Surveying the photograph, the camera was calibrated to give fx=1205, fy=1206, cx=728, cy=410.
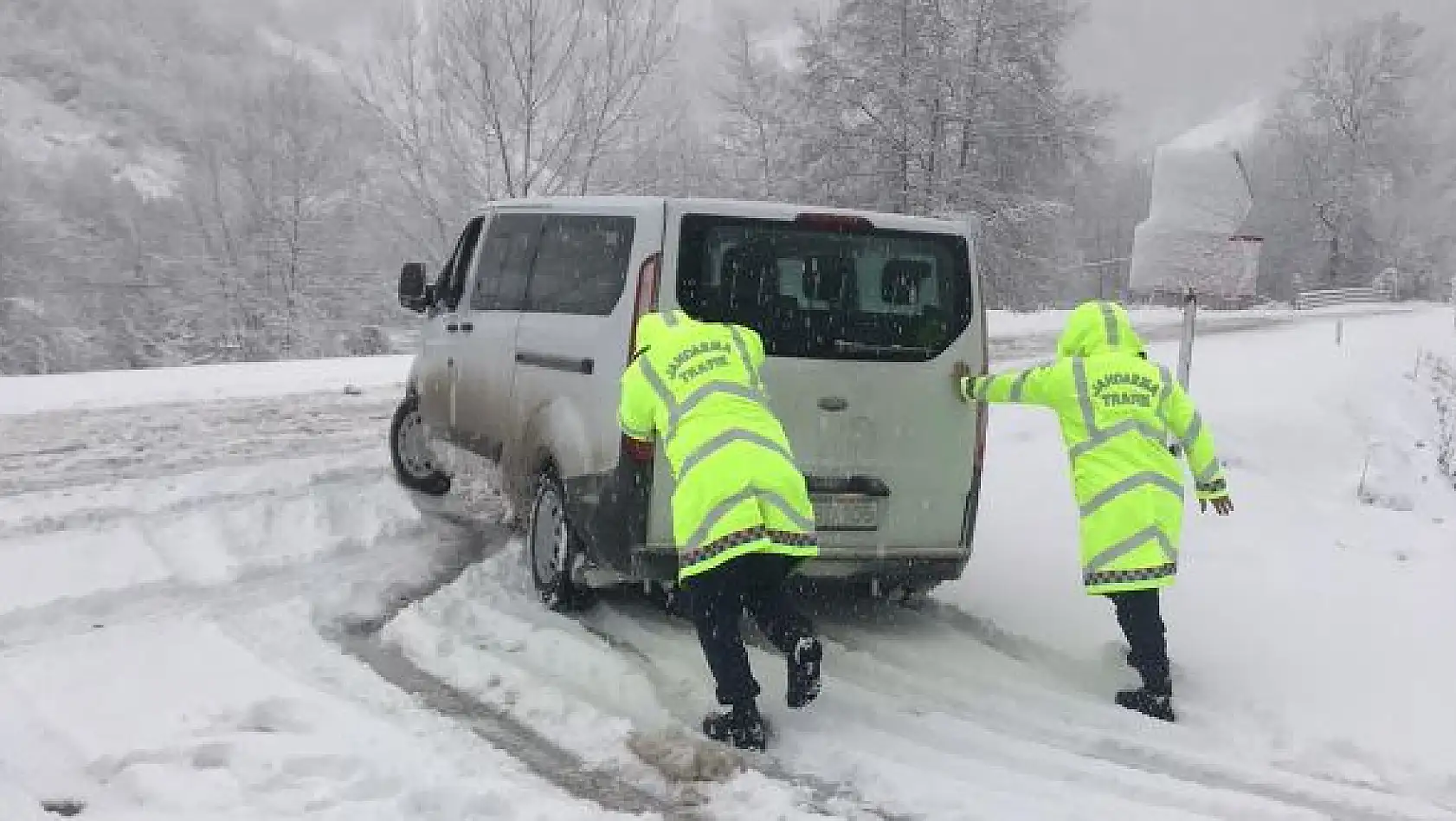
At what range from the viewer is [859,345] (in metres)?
5.38

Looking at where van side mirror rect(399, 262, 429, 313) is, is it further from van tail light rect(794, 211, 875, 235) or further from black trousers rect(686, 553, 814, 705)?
black trousers rect(686, 553, 814, 705)

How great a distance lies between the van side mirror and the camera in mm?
7738

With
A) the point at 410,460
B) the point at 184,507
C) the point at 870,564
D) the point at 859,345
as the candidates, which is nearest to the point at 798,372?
the point at 859,345

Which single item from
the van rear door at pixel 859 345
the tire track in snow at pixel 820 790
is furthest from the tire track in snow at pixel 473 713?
the van rear door at pixel 859 345

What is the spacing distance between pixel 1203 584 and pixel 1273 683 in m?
1.33

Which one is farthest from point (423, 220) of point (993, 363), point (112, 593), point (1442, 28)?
point (1442, 28)

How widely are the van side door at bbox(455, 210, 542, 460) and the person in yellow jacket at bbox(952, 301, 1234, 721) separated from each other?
9.32 feet

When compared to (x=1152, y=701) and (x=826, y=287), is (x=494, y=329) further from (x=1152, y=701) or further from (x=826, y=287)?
(x=1152, y=701)

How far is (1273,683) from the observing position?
5.37 metres

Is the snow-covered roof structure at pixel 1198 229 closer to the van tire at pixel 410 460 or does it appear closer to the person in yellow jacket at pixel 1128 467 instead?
the person in yellow jacket at pixel 1128 467

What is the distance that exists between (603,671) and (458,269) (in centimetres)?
341

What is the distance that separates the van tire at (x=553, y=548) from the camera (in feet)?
18.9

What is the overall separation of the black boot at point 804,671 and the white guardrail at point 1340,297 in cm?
3527

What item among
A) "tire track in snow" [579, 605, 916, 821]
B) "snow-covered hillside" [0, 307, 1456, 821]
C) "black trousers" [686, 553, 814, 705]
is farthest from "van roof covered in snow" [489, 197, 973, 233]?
"tire track in snow" [579, 605, 916, 821]
